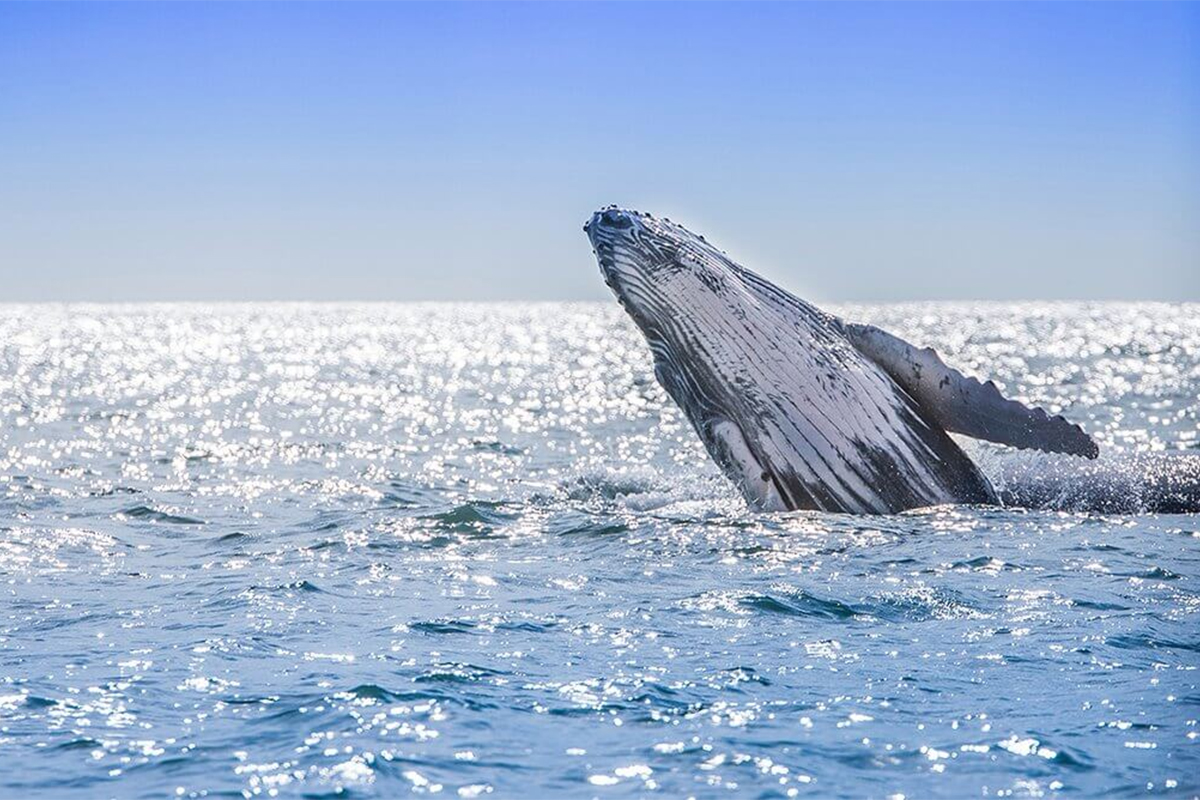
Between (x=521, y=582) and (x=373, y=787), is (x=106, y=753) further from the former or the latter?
(x=521, y=582)

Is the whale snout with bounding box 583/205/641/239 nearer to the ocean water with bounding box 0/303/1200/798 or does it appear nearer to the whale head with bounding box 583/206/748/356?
the whale head with bounding box 583/206/748/356

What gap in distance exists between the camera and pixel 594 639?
25.6ft

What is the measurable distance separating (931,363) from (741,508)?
6.60 feet

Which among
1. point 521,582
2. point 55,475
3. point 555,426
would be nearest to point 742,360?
point 521,582

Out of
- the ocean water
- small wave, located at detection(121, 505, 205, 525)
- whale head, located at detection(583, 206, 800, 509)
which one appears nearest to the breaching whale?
whale head, located at detection(583, 206, 800, 509)

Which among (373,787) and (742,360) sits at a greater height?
(742,360)

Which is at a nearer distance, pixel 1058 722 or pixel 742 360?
pixel 1058 722

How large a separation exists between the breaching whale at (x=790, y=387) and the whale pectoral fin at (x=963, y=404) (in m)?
0.01

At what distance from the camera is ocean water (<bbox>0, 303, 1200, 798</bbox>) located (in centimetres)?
580

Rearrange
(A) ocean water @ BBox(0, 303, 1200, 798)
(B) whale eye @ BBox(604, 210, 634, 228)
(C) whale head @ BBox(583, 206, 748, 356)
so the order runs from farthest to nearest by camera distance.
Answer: (B) whale eye @ BBox(604, 210, 634, 228) < (C) whale head @ BBox(583, 206, 748, 356) < (A) ocean water @ BBox(0, 303, 1200, 798)

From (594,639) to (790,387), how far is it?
4.12m

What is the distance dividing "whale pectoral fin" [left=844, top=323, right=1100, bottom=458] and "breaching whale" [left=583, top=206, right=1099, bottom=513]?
1 cm

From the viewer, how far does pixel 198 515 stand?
44.0 feet

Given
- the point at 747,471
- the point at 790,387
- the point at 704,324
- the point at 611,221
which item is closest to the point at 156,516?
the point at 611,221
